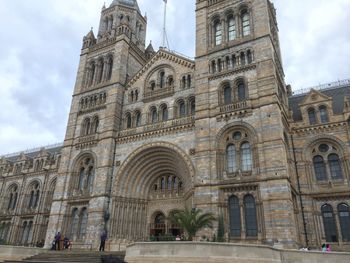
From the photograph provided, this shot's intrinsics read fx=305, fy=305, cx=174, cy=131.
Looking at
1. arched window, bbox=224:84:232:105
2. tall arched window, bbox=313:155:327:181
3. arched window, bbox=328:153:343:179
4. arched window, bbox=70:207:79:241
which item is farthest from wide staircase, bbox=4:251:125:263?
arched window, bbox=328:153:343:179

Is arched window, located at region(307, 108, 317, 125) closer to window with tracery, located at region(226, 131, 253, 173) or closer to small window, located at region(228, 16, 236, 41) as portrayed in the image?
window with tracery, located at region(226, 131, 253, 173)

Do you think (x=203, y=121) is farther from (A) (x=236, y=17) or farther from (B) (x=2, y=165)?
(B) (x=2, y=165)

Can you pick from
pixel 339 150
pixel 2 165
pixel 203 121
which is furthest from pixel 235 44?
pixel 2 165

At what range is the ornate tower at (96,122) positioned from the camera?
27531 mm

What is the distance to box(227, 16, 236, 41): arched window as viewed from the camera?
91.0 feet

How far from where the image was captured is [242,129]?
23203mm

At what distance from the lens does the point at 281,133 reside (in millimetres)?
21438

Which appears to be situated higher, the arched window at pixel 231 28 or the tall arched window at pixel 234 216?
the arched window at pixel 231 28

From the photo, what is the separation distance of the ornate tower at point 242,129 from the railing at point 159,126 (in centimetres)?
143

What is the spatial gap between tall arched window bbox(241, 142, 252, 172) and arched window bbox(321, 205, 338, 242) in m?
7.03

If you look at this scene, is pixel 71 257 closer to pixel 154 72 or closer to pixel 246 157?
pixel 246 157

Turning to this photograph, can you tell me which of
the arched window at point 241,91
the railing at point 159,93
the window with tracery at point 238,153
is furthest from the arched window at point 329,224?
the railing at point 159,93

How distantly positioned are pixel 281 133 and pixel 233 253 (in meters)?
10.2

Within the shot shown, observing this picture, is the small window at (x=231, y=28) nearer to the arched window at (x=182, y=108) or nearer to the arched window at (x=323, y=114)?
the arched window at (x=182, y=108)
